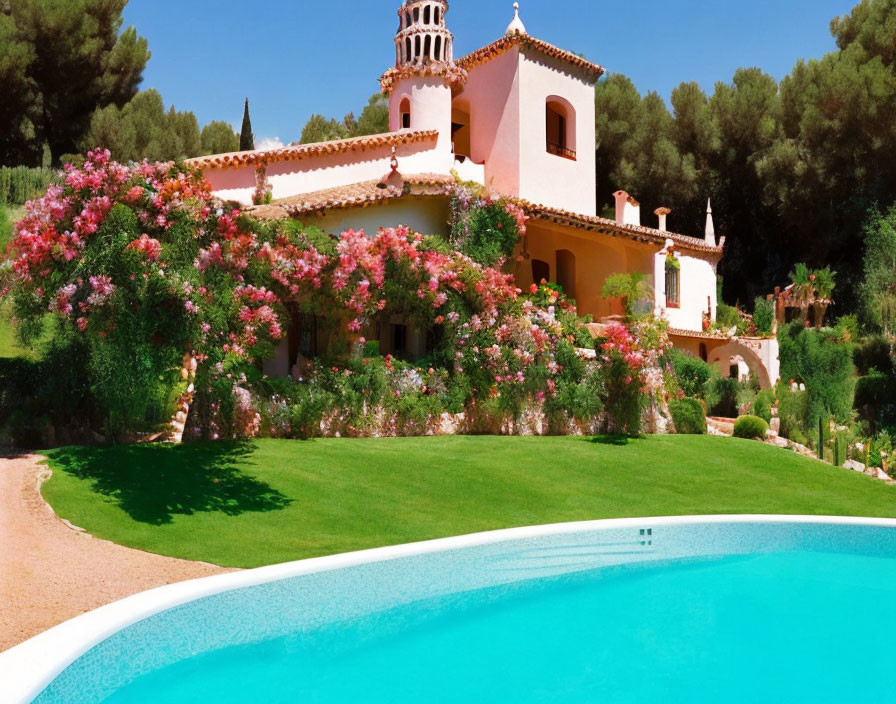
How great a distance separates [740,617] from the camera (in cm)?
929

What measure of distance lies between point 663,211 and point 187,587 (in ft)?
90.8

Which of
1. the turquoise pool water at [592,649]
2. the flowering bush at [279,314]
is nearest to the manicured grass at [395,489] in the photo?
the flowering bush at [279,314]

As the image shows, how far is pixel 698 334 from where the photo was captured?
30.8 metres

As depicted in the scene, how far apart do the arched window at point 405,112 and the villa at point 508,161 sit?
47 mm

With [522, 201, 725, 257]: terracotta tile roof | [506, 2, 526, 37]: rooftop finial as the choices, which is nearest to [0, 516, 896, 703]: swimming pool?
[522, 201, 725, 257]: terracotta tile roof

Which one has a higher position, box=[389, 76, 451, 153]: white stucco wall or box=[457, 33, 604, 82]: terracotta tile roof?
box=[457, 33, 604, 82]: terracotta tile roof

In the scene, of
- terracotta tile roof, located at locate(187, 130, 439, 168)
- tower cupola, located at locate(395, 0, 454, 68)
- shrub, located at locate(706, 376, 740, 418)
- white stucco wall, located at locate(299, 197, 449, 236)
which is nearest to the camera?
white stucco wall, located at locate(299, 197, 449, 236)

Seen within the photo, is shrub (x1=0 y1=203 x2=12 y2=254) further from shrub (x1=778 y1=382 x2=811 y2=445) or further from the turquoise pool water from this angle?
shrub (x1=778 y1=382 x2=811 y2=445)

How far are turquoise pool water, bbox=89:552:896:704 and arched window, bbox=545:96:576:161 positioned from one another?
20413mm

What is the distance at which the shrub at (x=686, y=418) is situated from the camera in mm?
21406

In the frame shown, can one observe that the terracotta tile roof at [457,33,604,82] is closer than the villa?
No

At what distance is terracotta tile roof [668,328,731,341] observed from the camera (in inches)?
1188

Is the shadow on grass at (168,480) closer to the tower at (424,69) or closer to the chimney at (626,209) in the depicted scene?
the tower at (424,69)

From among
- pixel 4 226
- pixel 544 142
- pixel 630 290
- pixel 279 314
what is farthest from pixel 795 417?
pixel 4 226
